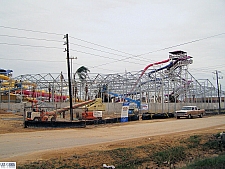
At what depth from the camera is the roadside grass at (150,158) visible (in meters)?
9.80

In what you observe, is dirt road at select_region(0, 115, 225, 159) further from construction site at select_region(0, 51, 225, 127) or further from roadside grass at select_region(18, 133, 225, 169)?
construction site at select_region(0, 51, 225, 127)

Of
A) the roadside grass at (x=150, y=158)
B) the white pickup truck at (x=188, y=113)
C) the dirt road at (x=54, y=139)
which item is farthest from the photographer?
the white pickup truck at (x=188, y=113)

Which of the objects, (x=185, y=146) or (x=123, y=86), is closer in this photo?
(x=185, y=146)

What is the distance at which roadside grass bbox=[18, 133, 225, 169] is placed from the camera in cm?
980

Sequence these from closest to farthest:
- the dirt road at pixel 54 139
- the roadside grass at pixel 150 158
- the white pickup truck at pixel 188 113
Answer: the roadside grass at pixel 150 158, the dirt road at pixel 54 139, the white pickup truck at pixel 188 113

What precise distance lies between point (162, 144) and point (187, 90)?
39.9m

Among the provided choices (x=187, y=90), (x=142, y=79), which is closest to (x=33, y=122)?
(x=142, y=79)

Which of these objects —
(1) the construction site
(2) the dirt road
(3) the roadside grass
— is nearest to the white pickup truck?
(1) the construction site

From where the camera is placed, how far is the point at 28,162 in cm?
1021

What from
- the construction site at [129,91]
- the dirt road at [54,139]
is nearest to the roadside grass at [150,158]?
the dirt road at [54,139]

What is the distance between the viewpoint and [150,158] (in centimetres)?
1145

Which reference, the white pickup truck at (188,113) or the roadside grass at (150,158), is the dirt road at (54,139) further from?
the white pickup truck at (188,113)

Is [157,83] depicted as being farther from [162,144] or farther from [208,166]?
[208,166]

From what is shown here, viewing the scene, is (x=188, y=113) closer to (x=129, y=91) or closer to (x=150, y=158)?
(x=129, y=91)
